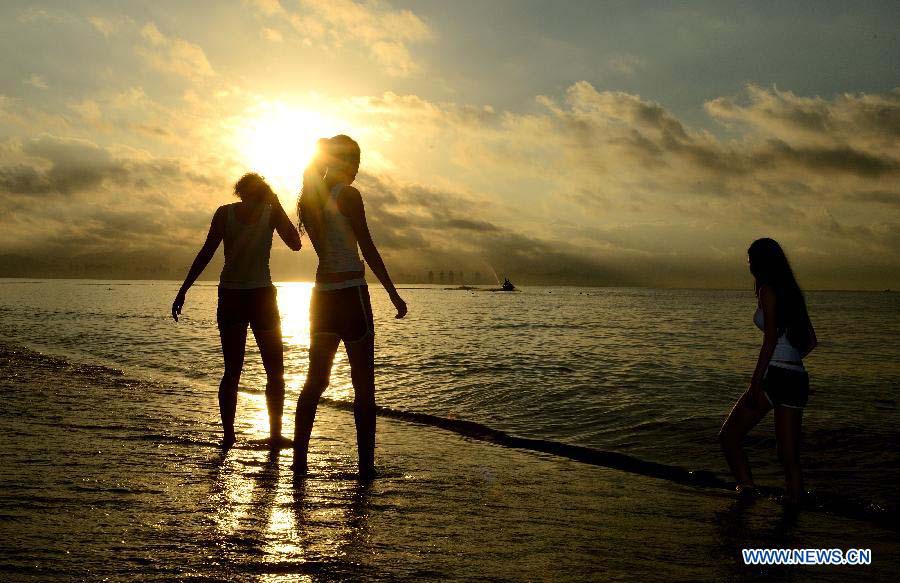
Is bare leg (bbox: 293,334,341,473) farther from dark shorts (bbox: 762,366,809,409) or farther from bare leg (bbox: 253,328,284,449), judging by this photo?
dark shorts (bbox: 762,366,809,409)

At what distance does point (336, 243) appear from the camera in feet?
16.6

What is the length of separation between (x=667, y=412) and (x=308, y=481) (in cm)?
695

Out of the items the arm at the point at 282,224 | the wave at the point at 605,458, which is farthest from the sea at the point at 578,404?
the arm at the point at 282,224

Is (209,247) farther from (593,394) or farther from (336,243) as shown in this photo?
(593,394)

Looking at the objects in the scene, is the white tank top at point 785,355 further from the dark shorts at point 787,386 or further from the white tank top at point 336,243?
the white tank top at point 336,243

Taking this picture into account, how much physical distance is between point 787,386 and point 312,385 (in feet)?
12.2

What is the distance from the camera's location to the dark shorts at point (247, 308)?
6.12 m

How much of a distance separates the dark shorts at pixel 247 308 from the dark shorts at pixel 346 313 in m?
1.26

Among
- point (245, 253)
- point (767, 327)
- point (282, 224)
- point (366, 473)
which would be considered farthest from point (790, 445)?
point (245, 253)

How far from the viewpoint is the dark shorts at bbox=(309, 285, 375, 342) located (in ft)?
16.5

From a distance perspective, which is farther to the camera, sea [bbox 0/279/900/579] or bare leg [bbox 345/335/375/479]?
sea [bbox 0/279/900/579]

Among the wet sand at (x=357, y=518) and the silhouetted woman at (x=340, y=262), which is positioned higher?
the silhouetted woman at (x=340, y=262)

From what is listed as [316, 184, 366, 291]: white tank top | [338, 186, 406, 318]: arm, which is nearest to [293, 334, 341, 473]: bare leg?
[316, 184, 366, 291]: white tank top

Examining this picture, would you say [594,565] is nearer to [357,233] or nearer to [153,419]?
[357,233]
